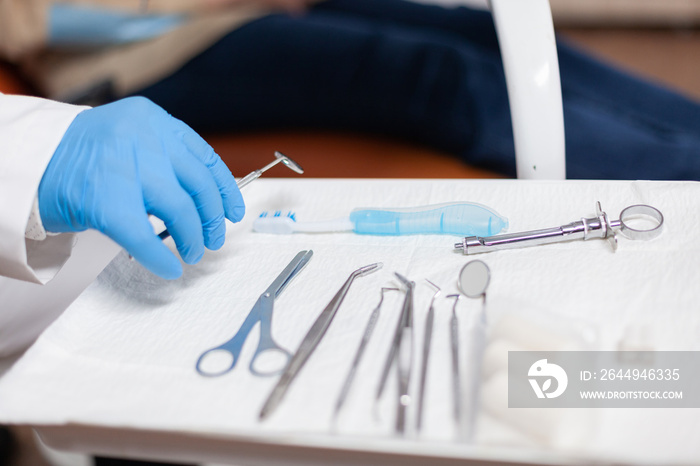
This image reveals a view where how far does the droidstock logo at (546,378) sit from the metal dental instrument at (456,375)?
0.04m

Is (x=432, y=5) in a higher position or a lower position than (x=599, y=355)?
higher

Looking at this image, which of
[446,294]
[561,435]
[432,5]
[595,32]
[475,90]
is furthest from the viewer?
[595,32]

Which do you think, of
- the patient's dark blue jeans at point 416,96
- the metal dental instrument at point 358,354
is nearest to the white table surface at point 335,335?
the metal dental instrument at point 358,354

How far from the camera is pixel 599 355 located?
1.22 feet

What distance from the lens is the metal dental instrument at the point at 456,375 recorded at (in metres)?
0.34

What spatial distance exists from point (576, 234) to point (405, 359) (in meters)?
0.20

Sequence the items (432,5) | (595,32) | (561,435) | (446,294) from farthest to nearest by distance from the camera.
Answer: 1. (595,32)
2. (432,5)
3. (446,294)
4. (561,435)

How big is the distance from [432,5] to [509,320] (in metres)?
0.96

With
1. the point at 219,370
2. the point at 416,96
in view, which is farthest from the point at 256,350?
the point at 416,96

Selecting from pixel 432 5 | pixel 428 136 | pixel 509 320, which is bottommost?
pixel 509 320

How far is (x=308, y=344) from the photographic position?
0.41 m

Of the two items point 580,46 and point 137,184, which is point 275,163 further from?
point 580,46

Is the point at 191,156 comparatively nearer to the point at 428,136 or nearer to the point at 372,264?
the point at 372,264

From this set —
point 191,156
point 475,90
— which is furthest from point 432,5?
Result: point 191,156
